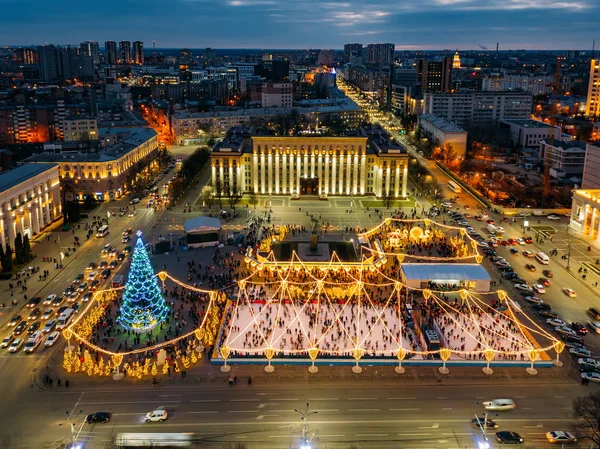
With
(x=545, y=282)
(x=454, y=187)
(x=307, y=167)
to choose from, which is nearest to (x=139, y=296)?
(x=545, y=282)

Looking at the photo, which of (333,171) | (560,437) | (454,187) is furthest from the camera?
(454,187)

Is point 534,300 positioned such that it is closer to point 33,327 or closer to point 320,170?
point 33,327

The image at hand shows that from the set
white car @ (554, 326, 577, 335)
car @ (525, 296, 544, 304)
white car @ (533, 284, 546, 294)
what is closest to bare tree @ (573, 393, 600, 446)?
white car @ (554, 326, 577, 335)

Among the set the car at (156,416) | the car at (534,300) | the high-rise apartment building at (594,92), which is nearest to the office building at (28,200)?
the car at (156,416)

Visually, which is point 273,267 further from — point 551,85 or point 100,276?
point 551,85

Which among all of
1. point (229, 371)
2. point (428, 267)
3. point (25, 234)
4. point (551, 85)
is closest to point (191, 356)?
point (229, 371)

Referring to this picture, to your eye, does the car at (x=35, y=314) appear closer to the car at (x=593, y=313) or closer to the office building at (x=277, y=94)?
the car at (x=593, y=313)
